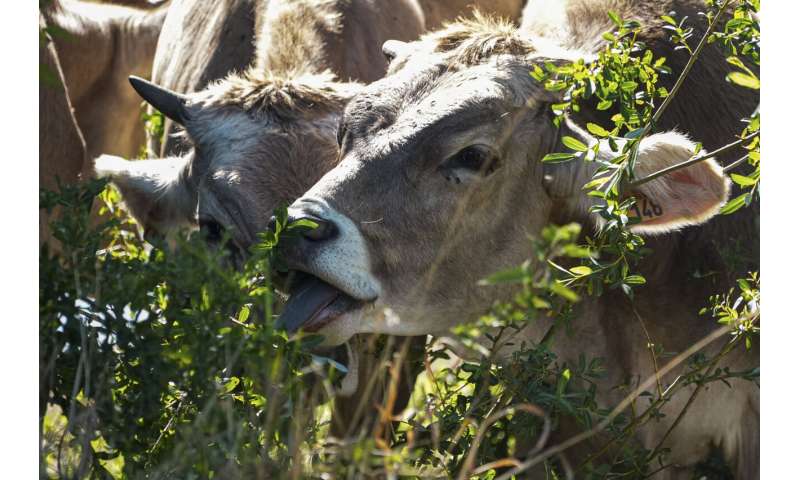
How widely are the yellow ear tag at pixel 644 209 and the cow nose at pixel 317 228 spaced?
1.10m

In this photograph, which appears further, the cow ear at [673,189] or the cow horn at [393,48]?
the cow horn at [393,48]

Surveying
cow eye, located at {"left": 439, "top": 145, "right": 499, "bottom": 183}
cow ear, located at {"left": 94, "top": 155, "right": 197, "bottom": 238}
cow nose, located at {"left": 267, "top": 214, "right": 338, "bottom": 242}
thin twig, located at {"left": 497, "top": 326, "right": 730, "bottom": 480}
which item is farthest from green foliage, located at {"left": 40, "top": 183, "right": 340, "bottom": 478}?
cow ear, located at {"left": 94, "top": 155, "right": 197, "bottom": 238}

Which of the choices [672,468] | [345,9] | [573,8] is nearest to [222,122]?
[345,9]

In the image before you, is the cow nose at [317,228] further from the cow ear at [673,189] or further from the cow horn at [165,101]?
the cow horn at [165,101]

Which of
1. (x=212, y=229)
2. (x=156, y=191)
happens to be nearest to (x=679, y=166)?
(x=212, y=229)

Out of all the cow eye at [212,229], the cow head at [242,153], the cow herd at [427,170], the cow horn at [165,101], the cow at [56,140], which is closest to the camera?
the cow herd at [427,170]

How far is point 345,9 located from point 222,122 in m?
1.16

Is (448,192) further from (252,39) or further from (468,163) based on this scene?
(252,39)

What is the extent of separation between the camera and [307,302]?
4020mm

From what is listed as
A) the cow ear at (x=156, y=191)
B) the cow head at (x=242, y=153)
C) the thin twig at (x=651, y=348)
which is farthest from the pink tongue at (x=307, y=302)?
the cow ear at (x=156, y=191)

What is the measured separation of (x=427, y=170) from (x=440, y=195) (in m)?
0.10

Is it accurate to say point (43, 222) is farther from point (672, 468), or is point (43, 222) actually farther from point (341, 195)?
point (672, 468)

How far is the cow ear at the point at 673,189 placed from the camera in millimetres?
4234

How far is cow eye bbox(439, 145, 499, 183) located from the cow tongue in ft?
1.86
